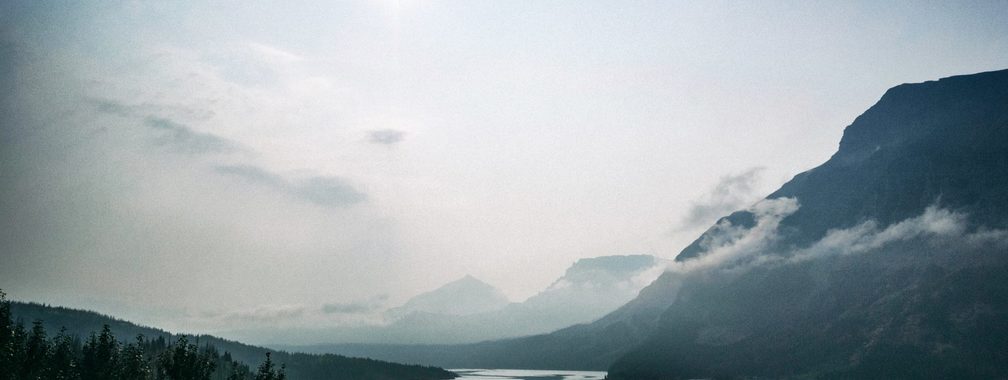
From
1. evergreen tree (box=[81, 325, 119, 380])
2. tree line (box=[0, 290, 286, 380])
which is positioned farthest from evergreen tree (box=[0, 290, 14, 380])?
evergreen tree (box=[81, 325, 119, 380])

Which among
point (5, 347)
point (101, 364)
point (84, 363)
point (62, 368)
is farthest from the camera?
point (84, 363)

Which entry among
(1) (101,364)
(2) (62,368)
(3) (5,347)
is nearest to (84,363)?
(2) (62,368)

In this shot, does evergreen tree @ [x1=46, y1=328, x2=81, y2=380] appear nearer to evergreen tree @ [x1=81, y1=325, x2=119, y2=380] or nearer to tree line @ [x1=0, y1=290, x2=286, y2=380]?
tree line @ [x1=0, y1=290, x2=286, y2=380]

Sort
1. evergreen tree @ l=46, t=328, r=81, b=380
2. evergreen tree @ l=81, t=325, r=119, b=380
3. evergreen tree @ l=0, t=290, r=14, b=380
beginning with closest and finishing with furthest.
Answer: evergreen tree @ l=0, t=290, r=14, b=380
evergreen tree @ l=81, t=325, r=119, b=380
evergreen tree @ l=46, t=328, r=81, b=380

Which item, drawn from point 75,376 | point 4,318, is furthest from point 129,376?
point 4,318

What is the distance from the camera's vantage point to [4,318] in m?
124

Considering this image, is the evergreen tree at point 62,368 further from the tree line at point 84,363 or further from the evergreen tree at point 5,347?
the evergreen tree at point 5,347

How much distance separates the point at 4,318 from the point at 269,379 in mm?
53756

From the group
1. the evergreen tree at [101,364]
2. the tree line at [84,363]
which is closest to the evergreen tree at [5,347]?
the tree line at [84,363]

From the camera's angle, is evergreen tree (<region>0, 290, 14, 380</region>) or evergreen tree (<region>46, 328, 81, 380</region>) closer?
evergreen tree (<region>0, 290, 14, 380</region>)

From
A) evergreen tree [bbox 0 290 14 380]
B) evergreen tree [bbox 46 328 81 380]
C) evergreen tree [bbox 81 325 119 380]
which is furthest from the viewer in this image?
evergreen tree [bbox 46 328 81 380]

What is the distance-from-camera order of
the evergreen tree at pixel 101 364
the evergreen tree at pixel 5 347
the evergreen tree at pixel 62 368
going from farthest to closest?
the evergreen tree at pixel 62 368 → the evergreen tree at pixel 101 364 → the evergreen tree at pixel 5 347

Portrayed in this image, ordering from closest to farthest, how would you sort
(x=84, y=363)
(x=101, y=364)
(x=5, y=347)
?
(x=5, y=347)
(x=101, y=364)
(x=84, y=363)

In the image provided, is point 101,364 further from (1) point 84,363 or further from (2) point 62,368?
(2) point 62,368
